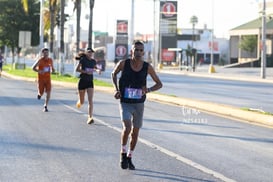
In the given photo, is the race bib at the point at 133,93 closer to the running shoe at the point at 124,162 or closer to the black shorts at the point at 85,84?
the running shoe at the point at 124,162

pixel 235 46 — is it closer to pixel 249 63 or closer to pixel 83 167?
pixel 249 63

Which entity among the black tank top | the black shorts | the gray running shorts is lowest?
the gray running shorts

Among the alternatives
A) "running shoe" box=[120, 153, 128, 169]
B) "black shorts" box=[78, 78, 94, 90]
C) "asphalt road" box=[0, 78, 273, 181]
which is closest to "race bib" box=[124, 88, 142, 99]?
"running shoe" box=[120, 153, 128, 169]

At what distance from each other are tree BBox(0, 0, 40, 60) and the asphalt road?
41.2 metres

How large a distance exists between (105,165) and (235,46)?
8811 centimetres

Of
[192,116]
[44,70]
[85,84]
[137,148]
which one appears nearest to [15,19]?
[44,70]

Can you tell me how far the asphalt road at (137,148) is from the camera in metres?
9.03

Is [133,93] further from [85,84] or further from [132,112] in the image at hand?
[85,84]

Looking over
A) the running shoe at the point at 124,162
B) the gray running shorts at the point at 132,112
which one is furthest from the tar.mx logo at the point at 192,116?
the running shoe at the point at 124,162

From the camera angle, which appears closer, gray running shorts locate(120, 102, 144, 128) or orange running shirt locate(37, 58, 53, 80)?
gray running shorts locate(120, 102, 144, 128)

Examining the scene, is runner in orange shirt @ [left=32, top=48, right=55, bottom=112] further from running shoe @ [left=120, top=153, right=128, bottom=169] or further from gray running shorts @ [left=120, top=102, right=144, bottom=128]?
running shoe @ [left=120, top=153, right=128, bottom=169]

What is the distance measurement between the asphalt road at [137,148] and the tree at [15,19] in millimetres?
41236

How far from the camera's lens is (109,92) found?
28641 mm

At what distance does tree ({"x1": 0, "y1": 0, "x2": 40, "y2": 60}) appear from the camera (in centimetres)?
5866
